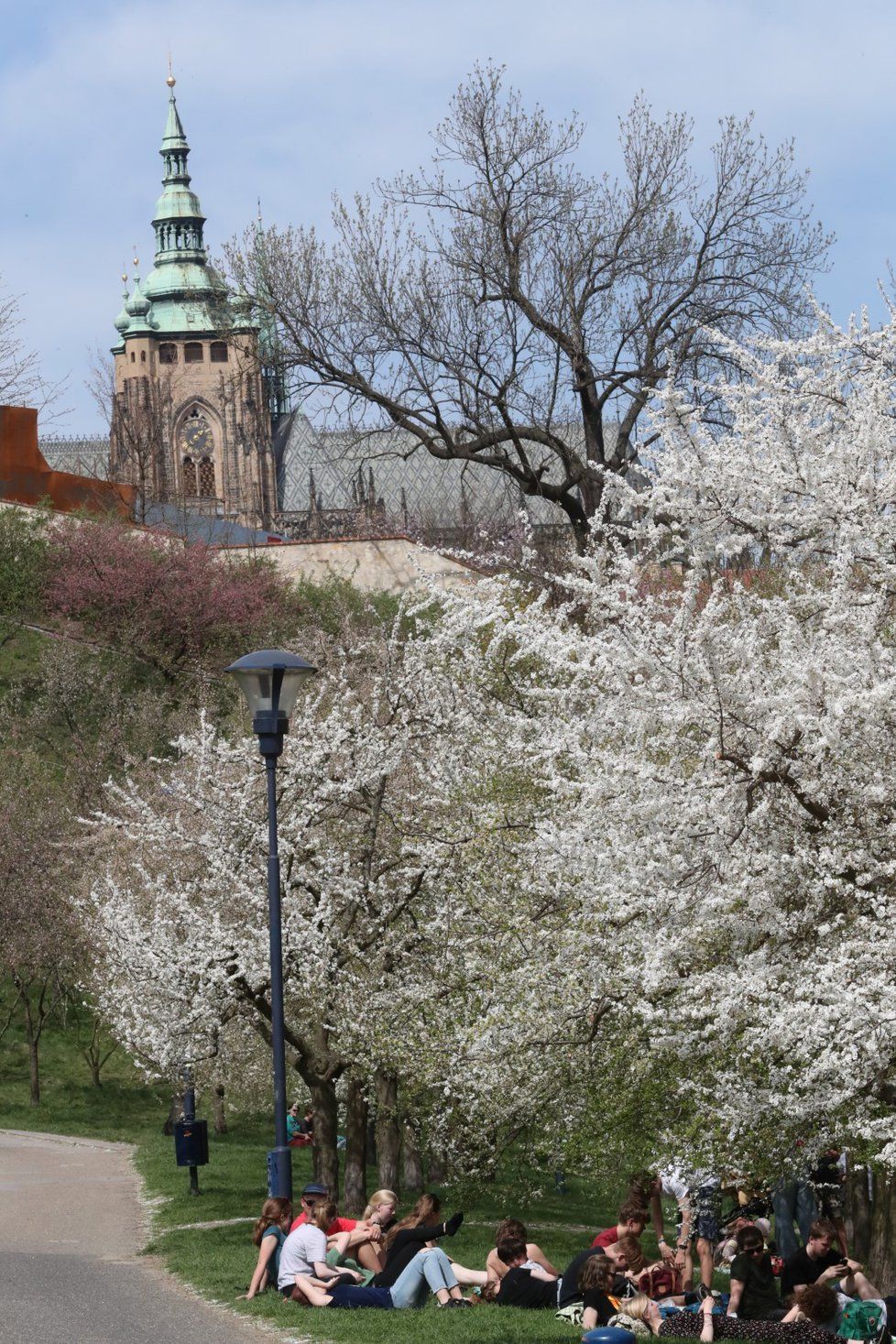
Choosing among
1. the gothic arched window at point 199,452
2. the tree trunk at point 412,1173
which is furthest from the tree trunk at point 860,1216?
the gothic arched window at point 199,452

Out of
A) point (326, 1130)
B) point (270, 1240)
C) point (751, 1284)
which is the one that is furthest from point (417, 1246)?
point (326, 1130)

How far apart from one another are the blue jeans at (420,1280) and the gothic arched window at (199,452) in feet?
364

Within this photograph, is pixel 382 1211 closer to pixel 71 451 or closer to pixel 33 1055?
pixel 33 1055

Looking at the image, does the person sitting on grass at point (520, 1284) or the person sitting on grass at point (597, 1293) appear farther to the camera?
the person sitting on grass at point (520, 1284)

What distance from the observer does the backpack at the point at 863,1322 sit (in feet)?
32.4

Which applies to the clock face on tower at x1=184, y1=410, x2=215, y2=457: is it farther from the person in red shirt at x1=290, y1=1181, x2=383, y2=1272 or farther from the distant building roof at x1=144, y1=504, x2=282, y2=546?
the person in red shirt at x1=290, y1=1181, x2=383, y2=1272

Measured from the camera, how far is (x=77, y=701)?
42.4 m

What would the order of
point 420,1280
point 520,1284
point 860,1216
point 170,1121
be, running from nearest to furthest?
point 520,1284, point 420,1280, point 860,1216, point 170,1121

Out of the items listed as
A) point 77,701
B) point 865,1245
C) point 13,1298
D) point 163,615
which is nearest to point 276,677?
point 13,1298

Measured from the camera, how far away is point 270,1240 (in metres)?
12.4

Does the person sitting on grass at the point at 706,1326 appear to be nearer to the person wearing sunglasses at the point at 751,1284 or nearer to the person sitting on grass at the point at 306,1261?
the person wearing sunglasses at the point at 751,1284

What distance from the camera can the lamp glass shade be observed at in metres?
12.2

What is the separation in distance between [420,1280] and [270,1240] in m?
1.09

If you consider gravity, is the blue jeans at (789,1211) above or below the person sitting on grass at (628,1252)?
below
